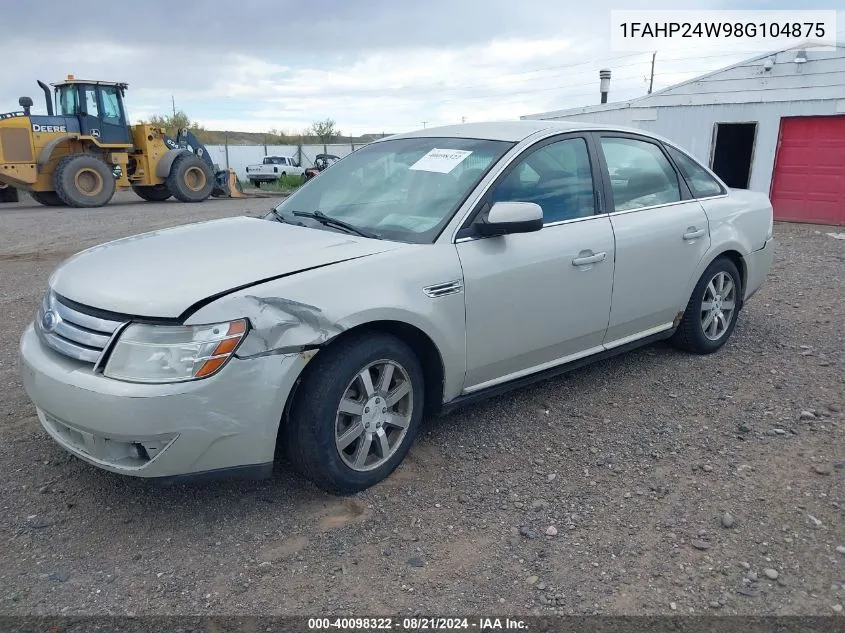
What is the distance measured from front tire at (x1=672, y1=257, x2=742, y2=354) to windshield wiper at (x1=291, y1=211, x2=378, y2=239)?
247 centimetres

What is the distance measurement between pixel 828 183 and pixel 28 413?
1402 cm

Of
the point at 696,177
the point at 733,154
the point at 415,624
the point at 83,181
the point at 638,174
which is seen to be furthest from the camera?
the point at 83,181

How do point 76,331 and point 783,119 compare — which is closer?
point 76,331

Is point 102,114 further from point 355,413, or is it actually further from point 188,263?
point 355,413

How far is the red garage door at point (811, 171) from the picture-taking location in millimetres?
13000

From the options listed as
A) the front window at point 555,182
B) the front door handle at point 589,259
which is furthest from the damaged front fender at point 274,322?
the front door handle at point 589,259

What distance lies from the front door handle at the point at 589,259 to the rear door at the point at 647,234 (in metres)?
0.15

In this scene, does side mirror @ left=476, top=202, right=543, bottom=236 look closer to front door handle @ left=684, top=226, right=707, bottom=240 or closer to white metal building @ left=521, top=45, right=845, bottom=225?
front door handle @ left=684, top=226, right=707, bottom=240

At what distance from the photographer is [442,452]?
355 cm

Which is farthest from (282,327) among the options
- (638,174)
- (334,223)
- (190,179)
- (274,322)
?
(190,179)

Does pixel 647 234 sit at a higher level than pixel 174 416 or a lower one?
higher

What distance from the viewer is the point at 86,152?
1791 centimetres

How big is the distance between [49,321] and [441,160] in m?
2.10

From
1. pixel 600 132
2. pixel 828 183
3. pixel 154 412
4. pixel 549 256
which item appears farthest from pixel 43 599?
pixel 828 183
